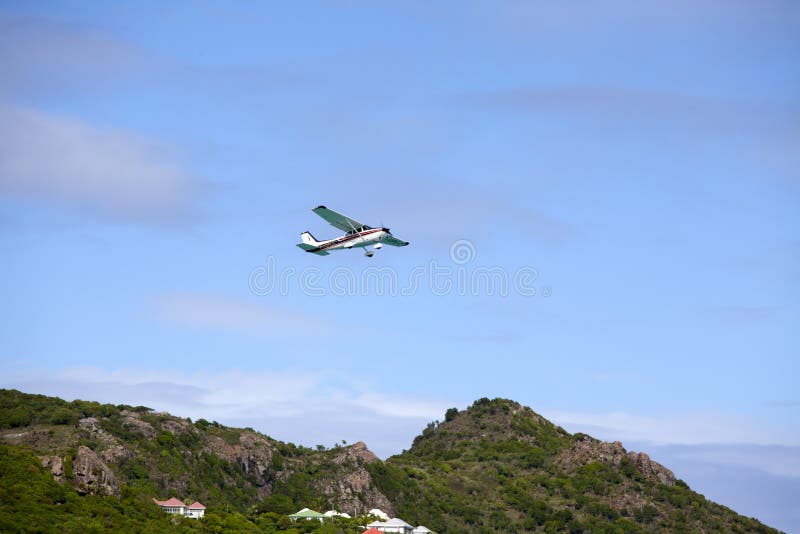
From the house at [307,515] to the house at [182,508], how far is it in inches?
781

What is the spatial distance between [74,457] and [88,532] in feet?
78.1

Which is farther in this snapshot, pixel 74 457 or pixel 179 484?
pixel 179 484

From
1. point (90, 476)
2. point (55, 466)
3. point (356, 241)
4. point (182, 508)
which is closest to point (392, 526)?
point (182, 508)

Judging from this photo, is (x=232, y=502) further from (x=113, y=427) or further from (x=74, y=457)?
(x=74, y=457)

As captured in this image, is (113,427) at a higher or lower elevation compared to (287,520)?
higher

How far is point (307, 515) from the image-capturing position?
188 meters

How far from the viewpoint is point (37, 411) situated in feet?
643

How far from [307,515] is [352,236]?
75.9 meters

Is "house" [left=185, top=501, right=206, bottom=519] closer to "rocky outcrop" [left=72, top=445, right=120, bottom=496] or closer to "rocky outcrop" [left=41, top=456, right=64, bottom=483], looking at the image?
"rocky outcrop" [left=72, top=445, right=120, bottom=496]

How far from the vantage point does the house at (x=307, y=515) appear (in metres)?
186

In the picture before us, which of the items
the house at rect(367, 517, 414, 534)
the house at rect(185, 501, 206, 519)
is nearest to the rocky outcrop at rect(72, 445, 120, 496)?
the house at rect(185, 501, 206, 519)

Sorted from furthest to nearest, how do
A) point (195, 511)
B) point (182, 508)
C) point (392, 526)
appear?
1. point (392, 526)
2. point (195, 511)
3. point (182, 508)

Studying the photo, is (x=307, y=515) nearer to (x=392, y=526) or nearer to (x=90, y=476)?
A: (x=392, y=526)

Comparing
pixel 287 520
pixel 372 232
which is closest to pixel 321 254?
pixel 372 232
